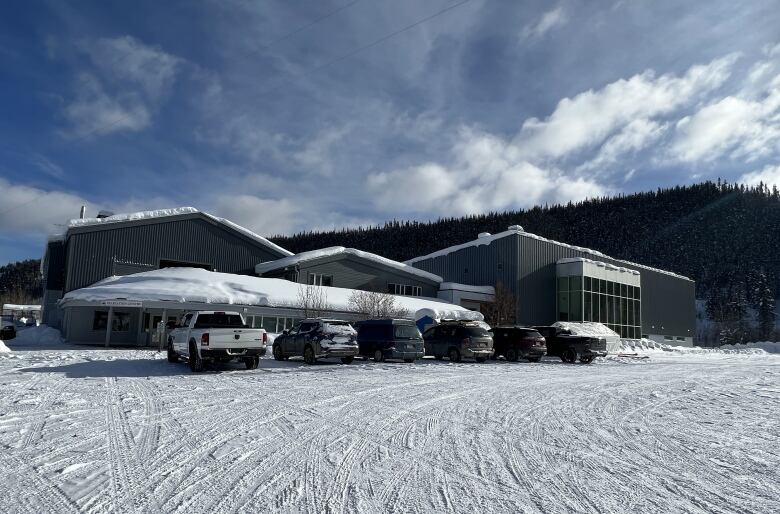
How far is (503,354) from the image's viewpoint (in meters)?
25.5

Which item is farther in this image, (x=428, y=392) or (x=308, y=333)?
(x=308, y=333)

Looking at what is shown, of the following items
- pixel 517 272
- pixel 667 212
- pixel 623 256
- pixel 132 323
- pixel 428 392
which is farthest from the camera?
pixel 667 212

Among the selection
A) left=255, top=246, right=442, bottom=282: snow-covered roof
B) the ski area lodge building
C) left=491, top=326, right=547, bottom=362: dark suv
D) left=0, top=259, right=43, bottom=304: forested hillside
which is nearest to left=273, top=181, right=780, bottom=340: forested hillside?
left=0, top=259, right=43, bottom=304: forested hillside

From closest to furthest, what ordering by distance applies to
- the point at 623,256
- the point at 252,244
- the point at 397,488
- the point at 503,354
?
the point at 397,488 < the point at 503,354 < the point at 252,244 < the point at 623,256

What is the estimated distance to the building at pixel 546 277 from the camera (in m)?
42.8

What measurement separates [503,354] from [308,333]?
9930 mm

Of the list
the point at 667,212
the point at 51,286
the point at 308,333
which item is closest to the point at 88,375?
the point at 308,333

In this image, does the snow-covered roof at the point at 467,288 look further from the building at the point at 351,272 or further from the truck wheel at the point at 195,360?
the truck wheel at the point at 195,360

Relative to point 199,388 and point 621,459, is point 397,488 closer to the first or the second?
point 621,459

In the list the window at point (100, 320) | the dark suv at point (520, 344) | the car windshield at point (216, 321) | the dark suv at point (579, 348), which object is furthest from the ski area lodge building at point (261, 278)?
the car windshield at point (216, 321)

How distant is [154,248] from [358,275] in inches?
531

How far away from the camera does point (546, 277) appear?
44875 millimetres

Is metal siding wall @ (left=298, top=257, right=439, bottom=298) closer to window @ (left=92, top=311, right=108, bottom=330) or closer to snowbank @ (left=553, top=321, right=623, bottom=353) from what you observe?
snowbank @ (left=553, top=321, right=623, bottom=353)

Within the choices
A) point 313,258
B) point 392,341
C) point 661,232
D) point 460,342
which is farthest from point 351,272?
point 661,232
